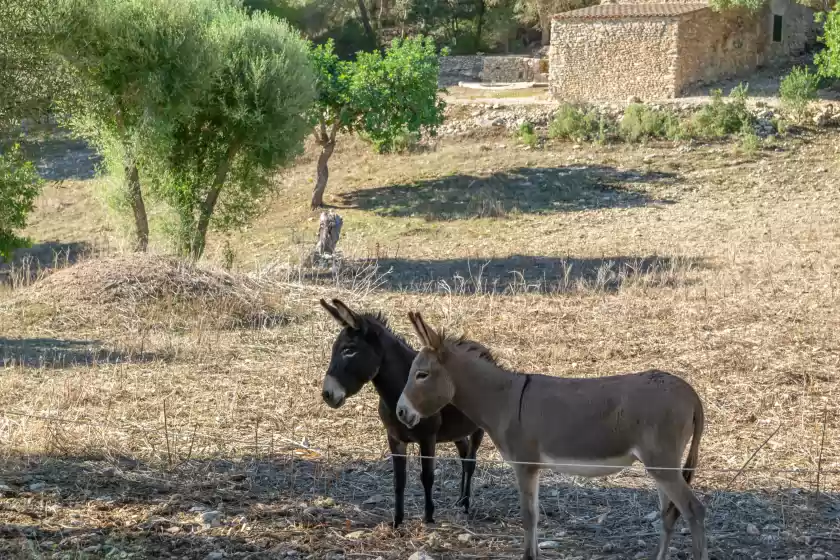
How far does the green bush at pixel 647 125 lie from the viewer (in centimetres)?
3275

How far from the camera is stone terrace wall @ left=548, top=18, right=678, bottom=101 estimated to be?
36.8 metres

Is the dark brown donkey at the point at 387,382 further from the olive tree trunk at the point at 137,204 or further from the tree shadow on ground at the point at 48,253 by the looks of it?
the tree shadow on ground at the point at 48,253

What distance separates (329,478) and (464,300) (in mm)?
8446

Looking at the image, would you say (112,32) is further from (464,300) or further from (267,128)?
(464,300)

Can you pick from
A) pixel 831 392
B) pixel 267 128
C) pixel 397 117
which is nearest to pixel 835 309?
pixel 831 392

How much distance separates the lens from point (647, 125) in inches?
1293

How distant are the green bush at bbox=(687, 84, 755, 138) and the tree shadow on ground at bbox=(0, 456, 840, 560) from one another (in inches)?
1017

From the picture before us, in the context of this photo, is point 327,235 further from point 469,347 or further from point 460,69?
point 460,69

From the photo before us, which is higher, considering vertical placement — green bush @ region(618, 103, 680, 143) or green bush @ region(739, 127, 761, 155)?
green bush @ region(618, 103, 680, 143)

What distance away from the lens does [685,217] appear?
25.3 metres

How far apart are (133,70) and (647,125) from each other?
18415 millimetres

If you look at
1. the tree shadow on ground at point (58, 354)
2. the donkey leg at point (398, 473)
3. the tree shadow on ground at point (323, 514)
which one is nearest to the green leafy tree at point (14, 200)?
the tree shadow on ground at point (58, 354)

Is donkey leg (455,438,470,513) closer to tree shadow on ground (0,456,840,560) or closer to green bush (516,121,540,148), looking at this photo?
tree shadow on ground (0,456,840,560)

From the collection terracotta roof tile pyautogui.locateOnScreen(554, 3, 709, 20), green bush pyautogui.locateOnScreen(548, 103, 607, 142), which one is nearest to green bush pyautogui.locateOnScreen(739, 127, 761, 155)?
green bush pyautogui.locateOnScreen(548, 103, 607, 142)
